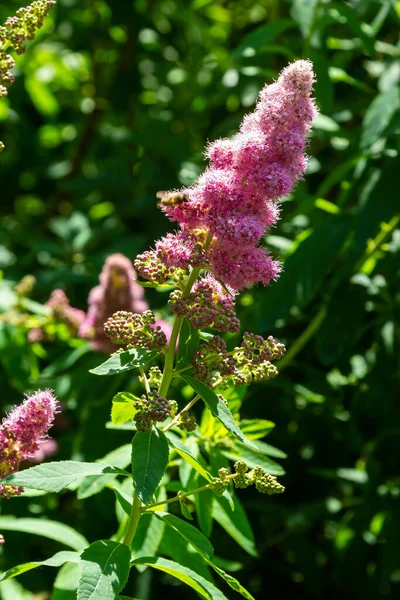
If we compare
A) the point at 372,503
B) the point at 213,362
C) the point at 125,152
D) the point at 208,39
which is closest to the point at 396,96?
the point at 372,503

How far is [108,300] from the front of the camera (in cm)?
330

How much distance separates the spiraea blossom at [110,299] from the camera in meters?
3.28

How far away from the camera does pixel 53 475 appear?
1624mm

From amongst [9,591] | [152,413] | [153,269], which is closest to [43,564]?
[152,413]

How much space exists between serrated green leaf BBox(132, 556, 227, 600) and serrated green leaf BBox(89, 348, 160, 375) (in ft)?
1.31

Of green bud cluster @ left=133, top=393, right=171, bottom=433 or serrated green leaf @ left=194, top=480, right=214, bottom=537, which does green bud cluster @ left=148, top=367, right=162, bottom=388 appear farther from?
serrated green leaf @ left=194, top=480, right=214, bottom=537

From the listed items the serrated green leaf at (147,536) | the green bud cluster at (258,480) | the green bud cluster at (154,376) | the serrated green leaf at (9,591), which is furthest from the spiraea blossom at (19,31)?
the serrated green leaf at (9,591)

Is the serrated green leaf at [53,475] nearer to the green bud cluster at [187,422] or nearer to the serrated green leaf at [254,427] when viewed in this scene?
the green bud cluster at [187,422]

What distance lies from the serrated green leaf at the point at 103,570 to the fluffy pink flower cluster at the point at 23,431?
194mm

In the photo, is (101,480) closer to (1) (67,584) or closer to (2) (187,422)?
(1) (67,584)

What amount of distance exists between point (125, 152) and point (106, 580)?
392 cm

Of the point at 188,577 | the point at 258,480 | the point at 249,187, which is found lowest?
the point at 188,577

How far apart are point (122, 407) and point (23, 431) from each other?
0.20 m

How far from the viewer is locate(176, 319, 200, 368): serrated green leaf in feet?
5.80
